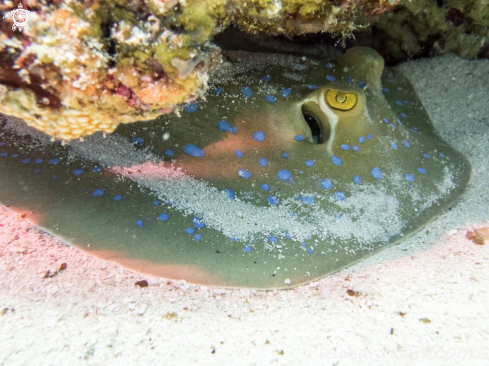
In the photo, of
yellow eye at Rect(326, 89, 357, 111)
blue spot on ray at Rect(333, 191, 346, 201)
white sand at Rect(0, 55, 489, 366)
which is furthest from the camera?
yellow eye at Rect(326, 89, 357, 111)

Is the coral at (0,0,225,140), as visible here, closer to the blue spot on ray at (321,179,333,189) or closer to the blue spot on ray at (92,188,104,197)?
the blue spot on ray at (92,188,104,197)

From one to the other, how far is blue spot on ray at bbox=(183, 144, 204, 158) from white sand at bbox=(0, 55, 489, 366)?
4.31 ft

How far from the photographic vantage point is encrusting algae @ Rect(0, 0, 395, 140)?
1906 mm

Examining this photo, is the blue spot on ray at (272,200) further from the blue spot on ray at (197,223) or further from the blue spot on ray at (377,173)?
the blue spot on ray at (377,173)

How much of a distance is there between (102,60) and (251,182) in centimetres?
181

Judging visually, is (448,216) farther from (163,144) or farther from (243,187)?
(163,144)

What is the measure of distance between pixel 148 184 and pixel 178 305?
3.94ft

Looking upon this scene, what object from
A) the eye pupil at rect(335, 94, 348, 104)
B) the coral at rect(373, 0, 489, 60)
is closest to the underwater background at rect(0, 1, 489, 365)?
the eye pupil at rect(335, 94, 348, 104)

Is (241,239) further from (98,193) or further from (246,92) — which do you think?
(246,92)

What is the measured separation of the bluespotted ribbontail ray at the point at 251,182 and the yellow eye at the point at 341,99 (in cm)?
1

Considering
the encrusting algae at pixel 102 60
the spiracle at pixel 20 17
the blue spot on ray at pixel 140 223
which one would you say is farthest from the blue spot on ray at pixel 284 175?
the spiracle at pixel 20 17

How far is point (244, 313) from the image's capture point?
271 cm

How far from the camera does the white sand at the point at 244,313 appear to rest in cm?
229

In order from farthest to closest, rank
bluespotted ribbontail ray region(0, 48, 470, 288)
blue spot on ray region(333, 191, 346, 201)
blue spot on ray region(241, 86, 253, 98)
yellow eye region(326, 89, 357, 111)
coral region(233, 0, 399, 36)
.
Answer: blue spot on ray region(241, 86, 253, 98) → yellow eye region(326, 89, 357, 111) → blue spot on ray region(333, 191, 346, 201) → bluespotted ribbontail ray region(0, 48, 470, 288) → coral region(233, 0, 399, 36)
